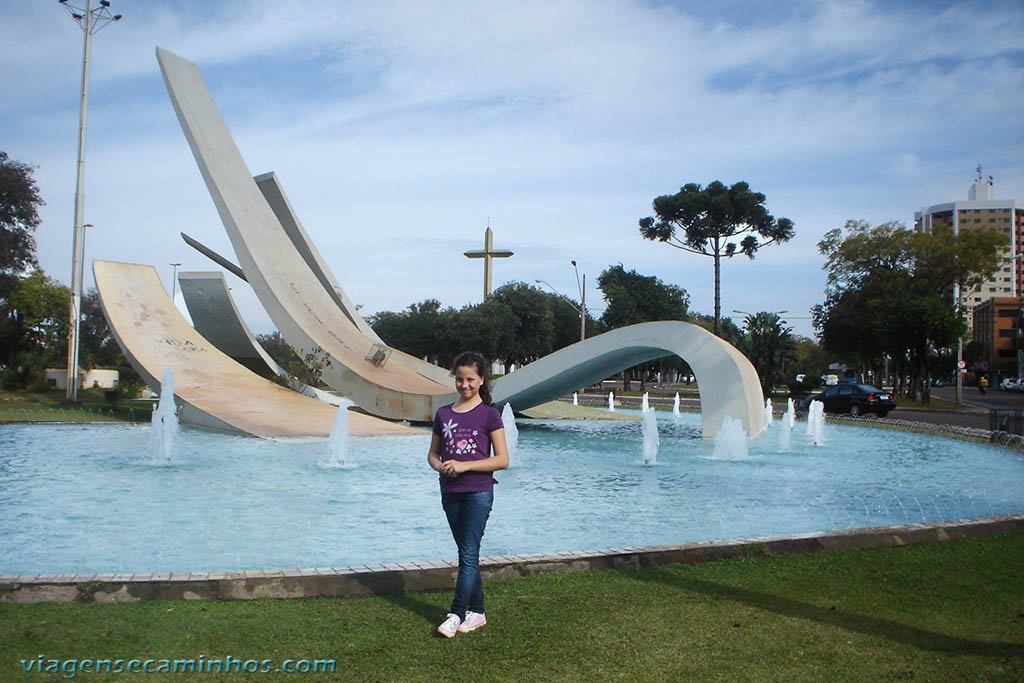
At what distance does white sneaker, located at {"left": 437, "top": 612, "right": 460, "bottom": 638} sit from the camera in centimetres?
413

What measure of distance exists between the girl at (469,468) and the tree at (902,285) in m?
33.5

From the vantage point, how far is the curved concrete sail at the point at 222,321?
20938 millimetres

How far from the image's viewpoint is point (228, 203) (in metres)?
19.6

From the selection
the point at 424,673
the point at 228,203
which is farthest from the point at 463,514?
the point at 228,203

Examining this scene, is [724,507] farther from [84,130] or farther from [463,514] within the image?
[84,130]

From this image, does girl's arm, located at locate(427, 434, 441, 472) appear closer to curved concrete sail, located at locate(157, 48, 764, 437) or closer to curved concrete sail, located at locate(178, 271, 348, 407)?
curved concrete sail, located at locate(157, 48, 764, 437)

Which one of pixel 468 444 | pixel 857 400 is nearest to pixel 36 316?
pixel 857 400

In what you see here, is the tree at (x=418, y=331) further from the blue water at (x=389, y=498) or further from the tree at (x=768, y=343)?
the blue water at (x=389, y=498)

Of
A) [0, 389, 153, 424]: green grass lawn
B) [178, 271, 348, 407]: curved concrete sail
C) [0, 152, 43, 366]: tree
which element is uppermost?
[0, 152, 43, 366]: tree

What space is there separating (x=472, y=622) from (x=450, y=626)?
136 millimetres

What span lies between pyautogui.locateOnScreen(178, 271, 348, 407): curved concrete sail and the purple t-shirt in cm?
1614

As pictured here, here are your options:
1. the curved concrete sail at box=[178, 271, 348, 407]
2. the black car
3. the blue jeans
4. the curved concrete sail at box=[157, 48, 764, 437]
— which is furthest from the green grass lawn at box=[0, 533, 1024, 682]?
the black car

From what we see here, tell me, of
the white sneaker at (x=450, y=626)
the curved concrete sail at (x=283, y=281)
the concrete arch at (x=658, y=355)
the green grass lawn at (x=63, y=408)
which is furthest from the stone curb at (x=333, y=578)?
the green grass lawn at (x=63, y=408)

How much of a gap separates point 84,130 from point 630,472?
16.8 metres
